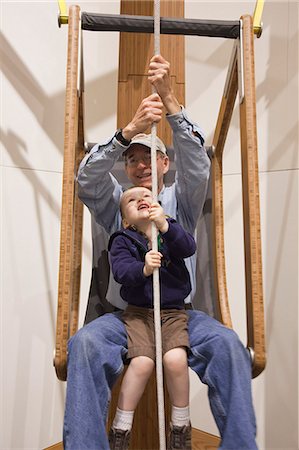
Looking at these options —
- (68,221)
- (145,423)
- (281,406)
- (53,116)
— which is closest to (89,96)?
(53,116)

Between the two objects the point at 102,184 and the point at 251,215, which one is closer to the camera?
the point at 251,215

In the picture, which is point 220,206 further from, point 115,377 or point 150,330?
point 115,377

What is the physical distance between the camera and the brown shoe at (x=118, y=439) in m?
1.01

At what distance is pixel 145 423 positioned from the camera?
1.54 metres

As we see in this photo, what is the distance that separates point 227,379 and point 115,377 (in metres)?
0.21

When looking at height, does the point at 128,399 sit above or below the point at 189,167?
below

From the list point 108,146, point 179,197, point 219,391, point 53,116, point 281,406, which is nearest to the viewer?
point 219,391

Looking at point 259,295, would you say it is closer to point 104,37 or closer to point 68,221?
point 68,221

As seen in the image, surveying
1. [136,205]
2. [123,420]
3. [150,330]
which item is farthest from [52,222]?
[123,420]

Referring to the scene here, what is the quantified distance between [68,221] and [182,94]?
767 millimetres

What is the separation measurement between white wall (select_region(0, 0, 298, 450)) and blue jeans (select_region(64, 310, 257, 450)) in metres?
0.67

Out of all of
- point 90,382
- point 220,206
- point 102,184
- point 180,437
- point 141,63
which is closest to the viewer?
point 90,382

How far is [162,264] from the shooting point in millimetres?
1148

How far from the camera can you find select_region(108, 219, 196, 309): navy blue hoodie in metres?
1.09
